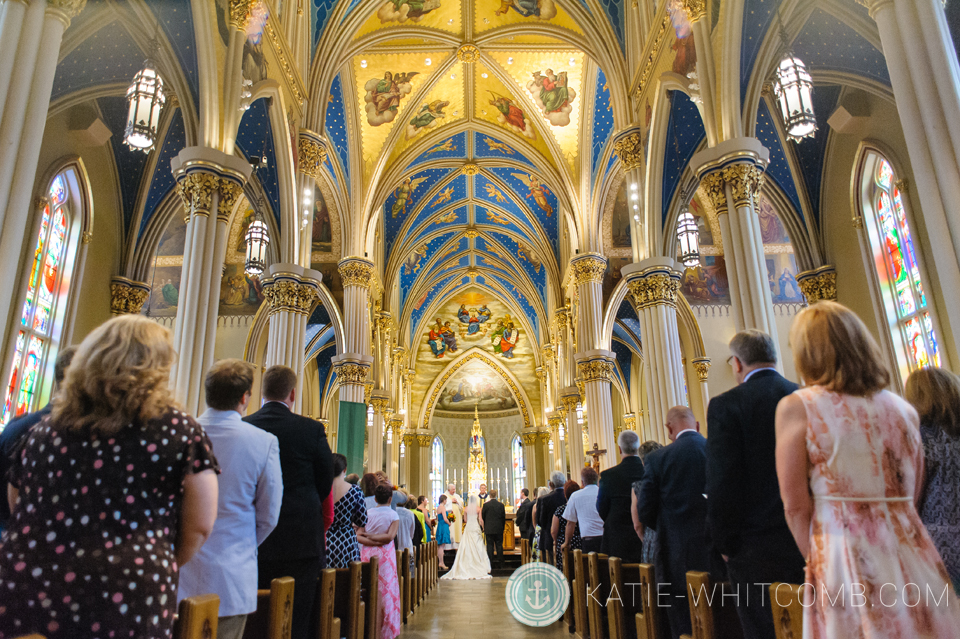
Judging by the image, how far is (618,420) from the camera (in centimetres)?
2523

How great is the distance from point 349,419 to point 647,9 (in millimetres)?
9543

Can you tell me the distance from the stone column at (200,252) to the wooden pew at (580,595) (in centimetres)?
436

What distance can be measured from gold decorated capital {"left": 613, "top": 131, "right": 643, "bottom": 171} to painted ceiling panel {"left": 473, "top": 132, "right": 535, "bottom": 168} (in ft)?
23.4

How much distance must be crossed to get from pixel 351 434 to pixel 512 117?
987 centimetres

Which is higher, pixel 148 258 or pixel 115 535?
pixel 148 258

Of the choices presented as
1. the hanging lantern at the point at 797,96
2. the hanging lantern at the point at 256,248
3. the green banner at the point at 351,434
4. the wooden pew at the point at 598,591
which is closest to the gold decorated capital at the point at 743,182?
the hanging lantern at the point at 797,96

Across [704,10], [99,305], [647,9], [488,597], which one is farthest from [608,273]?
[99,305]

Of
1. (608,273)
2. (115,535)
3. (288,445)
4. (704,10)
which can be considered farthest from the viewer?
(608,273)

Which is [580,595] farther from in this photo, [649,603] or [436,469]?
[436,469]

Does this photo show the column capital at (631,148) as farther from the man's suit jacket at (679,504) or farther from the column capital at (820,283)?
the man's suit jacket at (679,504)

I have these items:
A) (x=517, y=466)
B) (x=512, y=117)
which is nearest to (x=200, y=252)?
(x=512, y=117)

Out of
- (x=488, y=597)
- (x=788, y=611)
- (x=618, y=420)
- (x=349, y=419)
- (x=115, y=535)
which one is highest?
(x=618, y=420)

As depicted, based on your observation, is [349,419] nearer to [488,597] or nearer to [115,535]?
[488,597]

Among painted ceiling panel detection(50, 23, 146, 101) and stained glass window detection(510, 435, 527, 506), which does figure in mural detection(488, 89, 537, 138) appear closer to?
painted ceiling panel detection(50, 23, 146, 101)
